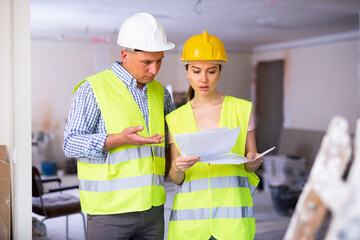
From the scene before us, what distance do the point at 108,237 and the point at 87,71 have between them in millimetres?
6944

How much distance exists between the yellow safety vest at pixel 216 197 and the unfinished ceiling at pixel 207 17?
3269mm

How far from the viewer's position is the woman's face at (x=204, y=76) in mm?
1892

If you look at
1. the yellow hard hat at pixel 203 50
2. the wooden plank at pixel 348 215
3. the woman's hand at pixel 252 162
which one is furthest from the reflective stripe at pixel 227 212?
the wooden plank at pixel 348 215

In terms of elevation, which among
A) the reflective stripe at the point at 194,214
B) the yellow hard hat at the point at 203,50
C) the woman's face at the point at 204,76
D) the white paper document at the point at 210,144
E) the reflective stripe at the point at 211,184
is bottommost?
the reflective stripe at the point at 194,214

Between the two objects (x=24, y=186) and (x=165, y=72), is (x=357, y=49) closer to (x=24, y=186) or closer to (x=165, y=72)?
(x=165, y=72)

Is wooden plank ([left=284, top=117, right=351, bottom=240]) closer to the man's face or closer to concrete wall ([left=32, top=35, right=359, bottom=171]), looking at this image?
the man's face

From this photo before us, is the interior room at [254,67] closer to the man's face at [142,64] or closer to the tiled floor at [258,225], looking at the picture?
the tiled floor at [258,225]

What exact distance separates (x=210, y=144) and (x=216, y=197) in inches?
12.9

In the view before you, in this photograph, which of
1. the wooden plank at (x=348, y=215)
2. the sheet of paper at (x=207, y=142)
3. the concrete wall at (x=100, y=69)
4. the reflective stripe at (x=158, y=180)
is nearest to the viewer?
the wooden plank at (x=348, y=215)

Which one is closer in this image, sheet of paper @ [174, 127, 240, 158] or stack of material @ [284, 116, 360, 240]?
stack of material @ [284, 116, 360, 240]

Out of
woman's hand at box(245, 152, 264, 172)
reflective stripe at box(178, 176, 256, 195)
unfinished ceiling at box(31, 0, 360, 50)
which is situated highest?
unfinished ceiling at box(31, 0, 360, 50)

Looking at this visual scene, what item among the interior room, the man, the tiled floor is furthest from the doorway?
the man

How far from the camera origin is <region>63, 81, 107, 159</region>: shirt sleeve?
177cm

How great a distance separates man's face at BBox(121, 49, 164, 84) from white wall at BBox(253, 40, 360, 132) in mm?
6002
